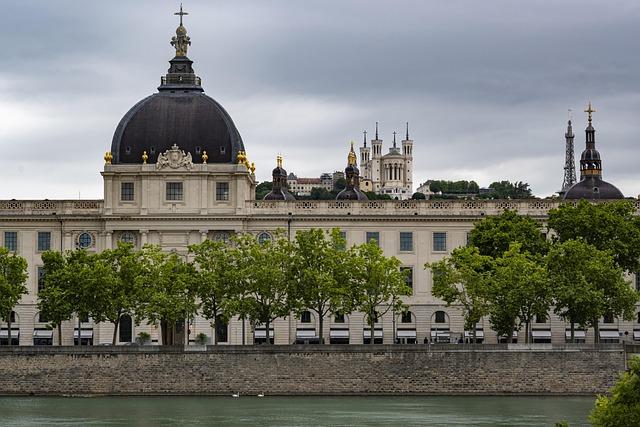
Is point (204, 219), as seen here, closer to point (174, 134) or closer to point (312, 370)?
point (174, 134)

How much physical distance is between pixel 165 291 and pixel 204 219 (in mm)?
19766

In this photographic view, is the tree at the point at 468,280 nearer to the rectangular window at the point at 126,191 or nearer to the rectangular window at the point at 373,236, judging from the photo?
the rectangular window at the point at 373,236

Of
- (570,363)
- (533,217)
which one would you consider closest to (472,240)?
(533,217)

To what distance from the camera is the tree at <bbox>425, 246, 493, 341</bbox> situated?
13050 cm

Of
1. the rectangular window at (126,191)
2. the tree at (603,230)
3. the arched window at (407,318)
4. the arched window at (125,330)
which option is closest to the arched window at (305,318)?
the arched window at (407,318)

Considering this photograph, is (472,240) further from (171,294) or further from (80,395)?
(80,395)

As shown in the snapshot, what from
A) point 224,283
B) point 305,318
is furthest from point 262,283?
point 305,318

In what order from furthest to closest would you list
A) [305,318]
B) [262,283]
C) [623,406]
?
[305,318] → [262,283] → [623,406]

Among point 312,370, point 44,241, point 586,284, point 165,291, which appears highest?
point 44,241

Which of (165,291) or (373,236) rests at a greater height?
(373,236)

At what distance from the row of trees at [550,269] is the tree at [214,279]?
1460 cm

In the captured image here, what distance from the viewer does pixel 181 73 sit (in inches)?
6029

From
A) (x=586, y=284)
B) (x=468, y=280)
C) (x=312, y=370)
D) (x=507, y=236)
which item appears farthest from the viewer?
(x=507, y=236)

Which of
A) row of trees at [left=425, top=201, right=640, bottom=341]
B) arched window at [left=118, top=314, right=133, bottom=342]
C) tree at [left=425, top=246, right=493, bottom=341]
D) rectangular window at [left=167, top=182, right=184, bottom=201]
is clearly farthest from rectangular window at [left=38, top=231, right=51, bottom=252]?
tree at [left=425, top=246, right=493, bottom=341]
